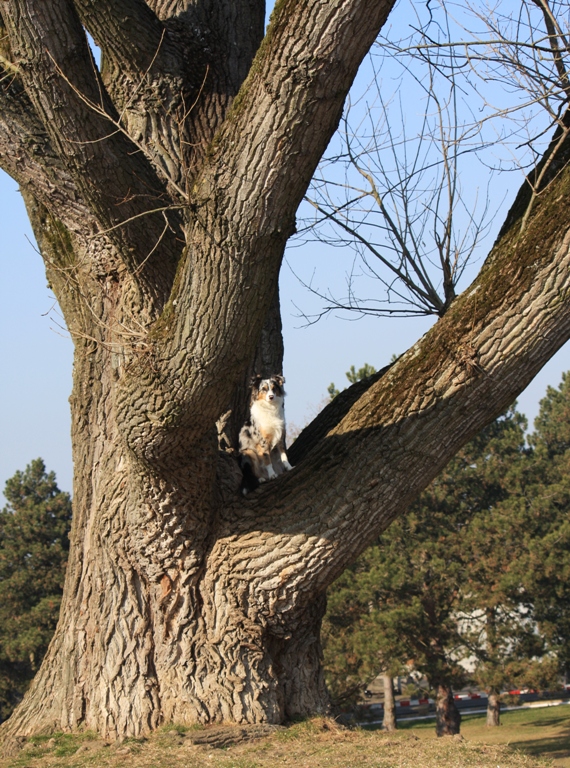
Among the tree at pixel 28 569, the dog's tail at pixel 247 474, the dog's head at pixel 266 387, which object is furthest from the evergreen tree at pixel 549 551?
the dog's tail at pixel 247 474

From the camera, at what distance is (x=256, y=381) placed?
288 inches

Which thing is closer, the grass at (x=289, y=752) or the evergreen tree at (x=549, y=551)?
the grass at (x=289, y=752)

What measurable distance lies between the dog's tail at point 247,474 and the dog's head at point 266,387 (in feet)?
2.09

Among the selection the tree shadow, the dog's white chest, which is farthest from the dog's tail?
the tree shadow

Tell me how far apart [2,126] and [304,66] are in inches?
103

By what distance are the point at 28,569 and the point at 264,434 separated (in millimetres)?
18258

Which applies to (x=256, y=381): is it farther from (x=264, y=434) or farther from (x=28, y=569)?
(x=28, y=569)

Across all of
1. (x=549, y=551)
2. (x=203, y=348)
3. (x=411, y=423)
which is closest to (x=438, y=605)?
(x=549, y=551)

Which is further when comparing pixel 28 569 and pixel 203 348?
pixel 28 569

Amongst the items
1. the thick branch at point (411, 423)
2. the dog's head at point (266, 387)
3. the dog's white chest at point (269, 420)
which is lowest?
the thick branch at point (411, 423)

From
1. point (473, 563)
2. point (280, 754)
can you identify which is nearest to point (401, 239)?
point (280, 754)

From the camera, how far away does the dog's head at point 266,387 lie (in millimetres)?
7289

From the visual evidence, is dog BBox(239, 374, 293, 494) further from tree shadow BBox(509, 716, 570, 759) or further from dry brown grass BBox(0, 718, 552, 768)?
tree shadow BBox(509, 716, 570, 759)

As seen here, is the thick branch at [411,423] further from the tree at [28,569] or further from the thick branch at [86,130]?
the tree at [28,569]
